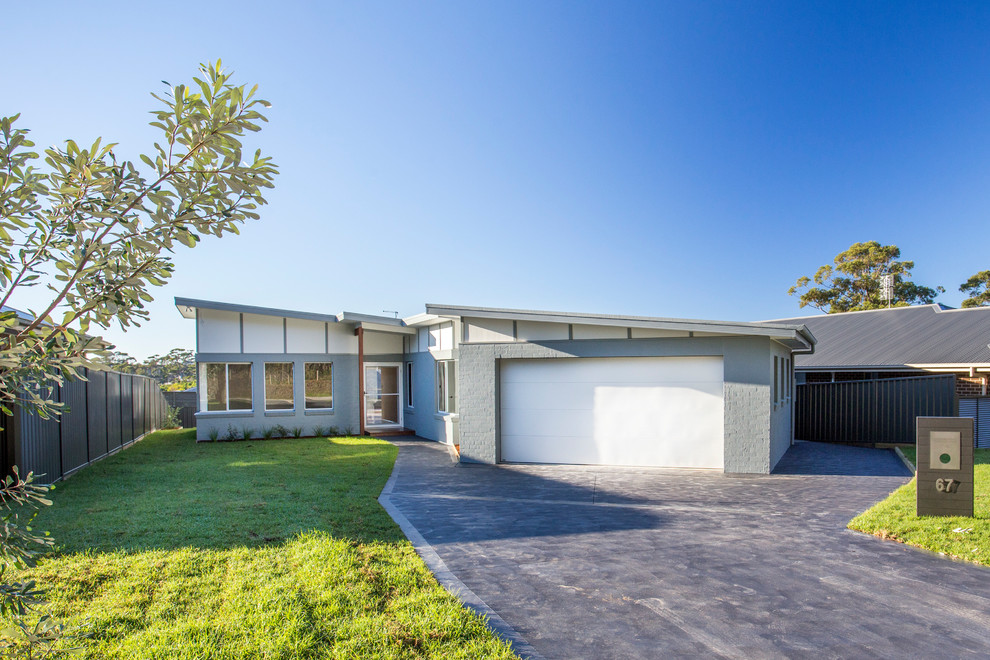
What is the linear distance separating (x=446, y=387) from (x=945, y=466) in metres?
11.2

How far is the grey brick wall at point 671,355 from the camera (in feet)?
35.0

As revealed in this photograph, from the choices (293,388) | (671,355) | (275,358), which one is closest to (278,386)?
(293,388)

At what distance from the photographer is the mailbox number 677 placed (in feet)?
23.6

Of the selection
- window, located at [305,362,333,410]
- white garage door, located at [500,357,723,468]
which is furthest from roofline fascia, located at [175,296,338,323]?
white garage door, located at [500,357,723,468]

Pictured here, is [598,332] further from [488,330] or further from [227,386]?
[227,386]

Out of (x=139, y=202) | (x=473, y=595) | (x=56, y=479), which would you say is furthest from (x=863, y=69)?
(x=56, y=479)

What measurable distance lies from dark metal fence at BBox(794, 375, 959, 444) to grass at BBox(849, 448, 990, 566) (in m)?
8.36

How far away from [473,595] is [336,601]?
121 centimetres

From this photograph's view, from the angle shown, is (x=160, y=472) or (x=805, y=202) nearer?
(x=160, y=472)

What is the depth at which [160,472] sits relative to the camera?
1099 cm

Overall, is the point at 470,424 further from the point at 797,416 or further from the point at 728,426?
the point at 797,416

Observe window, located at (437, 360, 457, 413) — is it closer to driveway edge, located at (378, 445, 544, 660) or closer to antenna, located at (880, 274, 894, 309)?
driveway edge, located at (378, 445, 544, 660)

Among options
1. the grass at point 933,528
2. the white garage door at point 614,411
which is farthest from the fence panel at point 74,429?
the grass at point 933,528

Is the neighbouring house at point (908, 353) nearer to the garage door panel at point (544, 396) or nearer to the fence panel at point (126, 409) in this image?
the garage door panel at point (544, 396)
